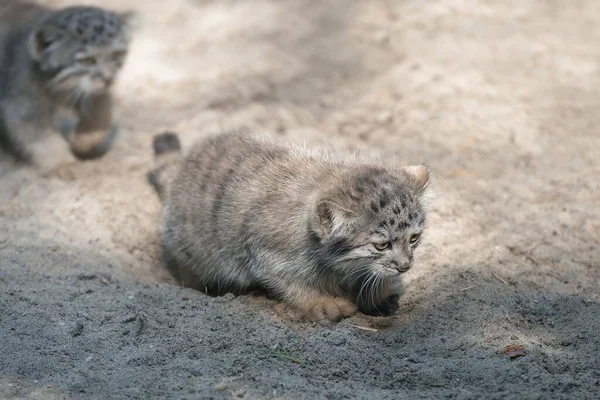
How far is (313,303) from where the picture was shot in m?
5.01

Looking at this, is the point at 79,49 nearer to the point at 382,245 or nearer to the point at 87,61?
the point at 87,61

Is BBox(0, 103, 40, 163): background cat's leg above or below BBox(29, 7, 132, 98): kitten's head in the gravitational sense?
below

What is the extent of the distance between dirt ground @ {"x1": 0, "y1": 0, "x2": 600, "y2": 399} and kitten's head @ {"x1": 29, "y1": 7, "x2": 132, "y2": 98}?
0.67 m

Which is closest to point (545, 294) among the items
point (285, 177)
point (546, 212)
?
point (546, 212)

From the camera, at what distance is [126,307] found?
4.77m

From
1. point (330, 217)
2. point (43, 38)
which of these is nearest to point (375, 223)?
point (330, 217)

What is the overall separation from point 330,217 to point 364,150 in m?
2.20

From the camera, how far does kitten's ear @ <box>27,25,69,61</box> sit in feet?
22.4

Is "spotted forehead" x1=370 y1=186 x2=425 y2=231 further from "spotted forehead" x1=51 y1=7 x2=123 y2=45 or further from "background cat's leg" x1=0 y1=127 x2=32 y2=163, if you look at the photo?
"background cat's leg" x1=0 y1=127 x2=32 y2=163

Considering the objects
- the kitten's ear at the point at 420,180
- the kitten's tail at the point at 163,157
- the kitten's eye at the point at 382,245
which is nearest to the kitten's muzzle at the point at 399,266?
the kitten's eye at the point at 382,245

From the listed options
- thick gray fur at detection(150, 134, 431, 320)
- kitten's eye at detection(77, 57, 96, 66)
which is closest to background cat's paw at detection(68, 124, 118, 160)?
kitten's eye at detection(77, 57, 96, 66)

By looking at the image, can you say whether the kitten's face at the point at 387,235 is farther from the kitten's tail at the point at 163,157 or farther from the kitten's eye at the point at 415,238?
the kitten's tail at the point at 163,157

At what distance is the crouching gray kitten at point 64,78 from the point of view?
687cm

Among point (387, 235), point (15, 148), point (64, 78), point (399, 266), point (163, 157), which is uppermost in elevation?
point (387, 235)
